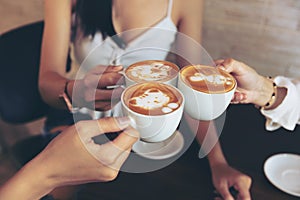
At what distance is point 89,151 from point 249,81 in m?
0.35

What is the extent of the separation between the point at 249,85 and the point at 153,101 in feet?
0.82

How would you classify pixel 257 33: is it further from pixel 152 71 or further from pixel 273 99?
pixel 152 71

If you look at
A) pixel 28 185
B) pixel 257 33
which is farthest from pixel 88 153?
pixel 257 33

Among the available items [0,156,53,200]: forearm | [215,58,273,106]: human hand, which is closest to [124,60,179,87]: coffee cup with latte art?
[215,58,273,106]: human hand

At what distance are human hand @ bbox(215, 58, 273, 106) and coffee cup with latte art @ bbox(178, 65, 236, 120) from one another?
71mm

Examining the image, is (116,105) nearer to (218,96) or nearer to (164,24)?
(218,96)

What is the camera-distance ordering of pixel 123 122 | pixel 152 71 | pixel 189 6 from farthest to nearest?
1. pixel 189 6
2. pixel 152 71
3. pixel 123 122

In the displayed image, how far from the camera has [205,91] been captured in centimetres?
61

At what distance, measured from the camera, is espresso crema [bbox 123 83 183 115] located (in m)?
0.56

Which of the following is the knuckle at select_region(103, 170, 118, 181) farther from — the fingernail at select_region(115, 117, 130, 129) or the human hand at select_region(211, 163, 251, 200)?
the human hand at select_region(211, 163, 251, 200)

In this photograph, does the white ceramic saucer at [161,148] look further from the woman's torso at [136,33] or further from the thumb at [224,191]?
the woman's torso at [136,33]

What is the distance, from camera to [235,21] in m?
0.88

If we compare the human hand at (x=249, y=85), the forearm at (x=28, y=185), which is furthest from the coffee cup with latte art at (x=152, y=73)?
the forearm at (x=28, y=185)

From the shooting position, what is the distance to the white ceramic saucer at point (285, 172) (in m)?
0.67
